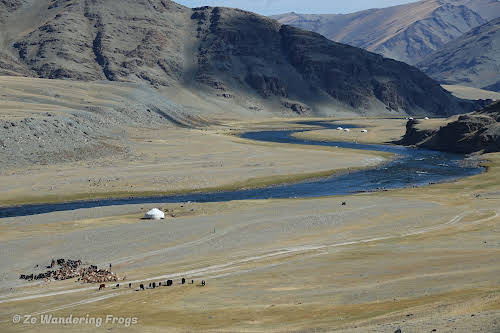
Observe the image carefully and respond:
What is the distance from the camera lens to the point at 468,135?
149875 millimetres

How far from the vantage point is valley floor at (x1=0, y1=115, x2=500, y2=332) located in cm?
3291

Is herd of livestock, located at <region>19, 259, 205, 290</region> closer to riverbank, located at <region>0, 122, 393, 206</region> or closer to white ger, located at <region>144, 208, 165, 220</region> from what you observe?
white ger, located at <region>144, 208, 165, 220</region>

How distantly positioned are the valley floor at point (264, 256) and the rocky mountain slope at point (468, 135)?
46651 millimetres

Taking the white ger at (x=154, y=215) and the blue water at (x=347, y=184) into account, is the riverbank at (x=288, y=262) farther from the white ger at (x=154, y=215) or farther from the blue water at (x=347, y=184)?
the blue water at (x=347, y=184)

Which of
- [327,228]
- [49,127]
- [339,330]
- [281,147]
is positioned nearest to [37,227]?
[327,228]

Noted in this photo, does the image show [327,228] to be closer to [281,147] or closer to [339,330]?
[339,330]

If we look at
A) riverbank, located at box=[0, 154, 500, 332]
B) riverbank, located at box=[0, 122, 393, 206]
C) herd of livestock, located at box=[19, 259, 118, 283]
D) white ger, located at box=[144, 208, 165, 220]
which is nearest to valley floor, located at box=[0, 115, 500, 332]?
riverbank, located at box=[0, 154, 500, 332]

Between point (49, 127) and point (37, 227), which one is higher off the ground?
point (49, 127)

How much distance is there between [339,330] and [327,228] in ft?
110

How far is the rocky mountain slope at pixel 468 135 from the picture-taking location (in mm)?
140625

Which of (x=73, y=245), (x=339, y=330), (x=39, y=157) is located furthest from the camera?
(x=39, y=157)

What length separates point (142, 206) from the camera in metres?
76.1

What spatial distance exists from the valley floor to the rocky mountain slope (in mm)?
46651

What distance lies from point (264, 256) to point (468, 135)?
375 ft
